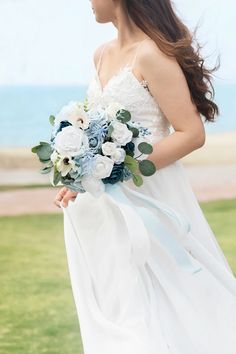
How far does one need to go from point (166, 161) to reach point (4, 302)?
2327mm

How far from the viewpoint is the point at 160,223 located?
7.75 feet

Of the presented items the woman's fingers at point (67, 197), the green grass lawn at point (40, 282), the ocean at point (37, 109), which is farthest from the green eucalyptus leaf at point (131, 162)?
the ocean at point (37, 109)

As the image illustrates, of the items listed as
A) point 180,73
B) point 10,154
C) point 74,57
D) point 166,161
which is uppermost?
point 180,73

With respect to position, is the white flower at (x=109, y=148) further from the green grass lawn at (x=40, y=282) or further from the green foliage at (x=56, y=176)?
the green grass lawn at (x=40, y=282)

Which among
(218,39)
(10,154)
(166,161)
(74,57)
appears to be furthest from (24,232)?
(166,161)

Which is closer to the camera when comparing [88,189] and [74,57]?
[88,189]

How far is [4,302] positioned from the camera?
454 centimetres

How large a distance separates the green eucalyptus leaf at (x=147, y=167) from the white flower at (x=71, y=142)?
0.54 feet

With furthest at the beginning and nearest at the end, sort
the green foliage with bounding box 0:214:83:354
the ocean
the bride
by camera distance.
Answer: the ocean, the green foliage with bounding box 0:214:83:354, the bride

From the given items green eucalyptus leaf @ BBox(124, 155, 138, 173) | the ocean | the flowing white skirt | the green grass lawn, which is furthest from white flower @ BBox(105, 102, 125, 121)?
the ocean

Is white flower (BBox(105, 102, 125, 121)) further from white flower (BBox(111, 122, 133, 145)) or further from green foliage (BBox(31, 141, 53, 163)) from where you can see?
green foliage (BBox(31, 141, 53, 163))

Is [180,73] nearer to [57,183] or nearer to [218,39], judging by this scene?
[57,183]

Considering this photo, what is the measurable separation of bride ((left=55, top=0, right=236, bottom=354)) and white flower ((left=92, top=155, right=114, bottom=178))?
0.12 metres

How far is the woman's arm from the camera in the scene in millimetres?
2389
